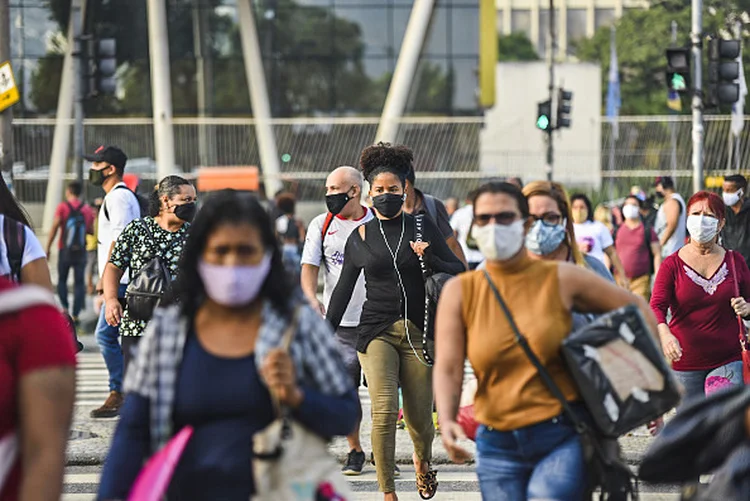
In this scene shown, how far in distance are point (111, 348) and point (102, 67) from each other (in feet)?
30.9

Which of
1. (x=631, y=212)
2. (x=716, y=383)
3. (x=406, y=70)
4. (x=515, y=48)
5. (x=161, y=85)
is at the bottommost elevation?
(x=716, y=383)

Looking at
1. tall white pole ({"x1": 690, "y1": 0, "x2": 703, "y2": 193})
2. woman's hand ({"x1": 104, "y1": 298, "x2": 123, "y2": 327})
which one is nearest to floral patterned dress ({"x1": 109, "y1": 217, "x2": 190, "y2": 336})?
woman's hand ({"x1": 104, "y1": 298, "x2": 123, "y2": 327})

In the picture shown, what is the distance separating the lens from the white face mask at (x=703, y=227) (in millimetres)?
8500

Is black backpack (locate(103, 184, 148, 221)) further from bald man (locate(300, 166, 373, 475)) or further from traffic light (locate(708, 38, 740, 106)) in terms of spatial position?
traffic light (locate(708, 38, 740, 106))

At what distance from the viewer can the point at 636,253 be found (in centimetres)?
1741

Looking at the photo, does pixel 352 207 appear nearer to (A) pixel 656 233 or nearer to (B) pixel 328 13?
(A) pixel 656 233

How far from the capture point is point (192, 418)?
436cm

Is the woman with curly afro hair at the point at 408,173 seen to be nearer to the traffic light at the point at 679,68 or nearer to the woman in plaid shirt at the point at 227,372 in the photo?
the woman in plaid shirt at the point at 227,372

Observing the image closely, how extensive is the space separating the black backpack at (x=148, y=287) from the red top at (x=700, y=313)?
2814mm

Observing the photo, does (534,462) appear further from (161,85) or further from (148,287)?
(161,85)

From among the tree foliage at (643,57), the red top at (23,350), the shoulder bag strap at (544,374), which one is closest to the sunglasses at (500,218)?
the shoulder bag strap at (544,374)

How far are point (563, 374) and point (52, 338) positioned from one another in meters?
2.17

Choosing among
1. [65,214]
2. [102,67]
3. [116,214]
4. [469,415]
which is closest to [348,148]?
[65,214]

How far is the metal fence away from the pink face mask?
29.4 metres
